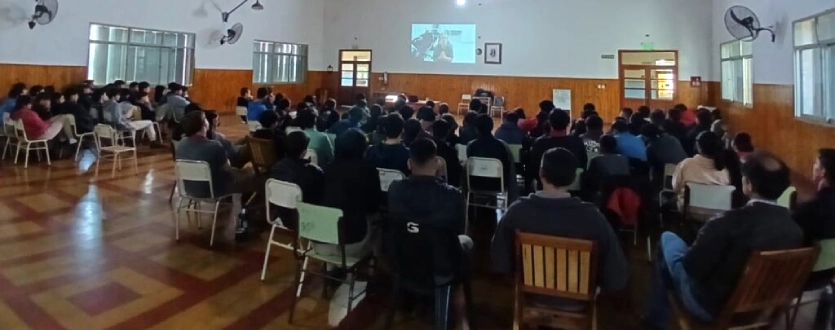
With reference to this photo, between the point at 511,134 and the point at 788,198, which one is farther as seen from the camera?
the point at 511,134

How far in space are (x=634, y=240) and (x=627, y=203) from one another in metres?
0.82

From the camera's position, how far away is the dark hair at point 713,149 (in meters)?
3.87

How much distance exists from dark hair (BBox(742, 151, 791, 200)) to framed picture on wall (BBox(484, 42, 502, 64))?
14355 mm

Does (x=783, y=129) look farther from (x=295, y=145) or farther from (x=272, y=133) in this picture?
(x=295, y=145)

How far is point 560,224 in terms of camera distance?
7.65ft

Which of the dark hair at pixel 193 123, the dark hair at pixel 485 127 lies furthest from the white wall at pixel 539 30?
the dark hair at pixel 193 123

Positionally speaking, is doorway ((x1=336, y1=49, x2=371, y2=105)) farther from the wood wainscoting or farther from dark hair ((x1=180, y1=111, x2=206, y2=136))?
dark hair ((x1=180, y1=111, x2=206, y2=136))

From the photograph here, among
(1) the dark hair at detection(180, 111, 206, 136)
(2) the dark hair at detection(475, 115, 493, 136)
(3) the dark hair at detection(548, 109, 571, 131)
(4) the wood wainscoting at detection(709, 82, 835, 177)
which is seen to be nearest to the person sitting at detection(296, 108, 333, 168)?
(1) the dark hair at detection(180, 111, 206, 136)

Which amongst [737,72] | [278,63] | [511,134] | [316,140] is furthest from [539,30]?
[316,140]

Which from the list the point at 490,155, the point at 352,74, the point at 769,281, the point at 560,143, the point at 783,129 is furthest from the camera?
the point at 352,74

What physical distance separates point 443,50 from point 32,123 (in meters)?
11.8

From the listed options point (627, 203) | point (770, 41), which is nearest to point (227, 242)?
point (627, 203)

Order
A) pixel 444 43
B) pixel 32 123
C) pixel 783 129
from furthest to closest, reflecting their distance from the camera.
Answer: pixel 444 43 < pixel 783 129 < pixel 32 123

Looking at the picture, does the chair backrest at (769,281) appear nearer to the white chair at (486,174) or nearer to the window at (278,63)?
the white chair at (486,174)
